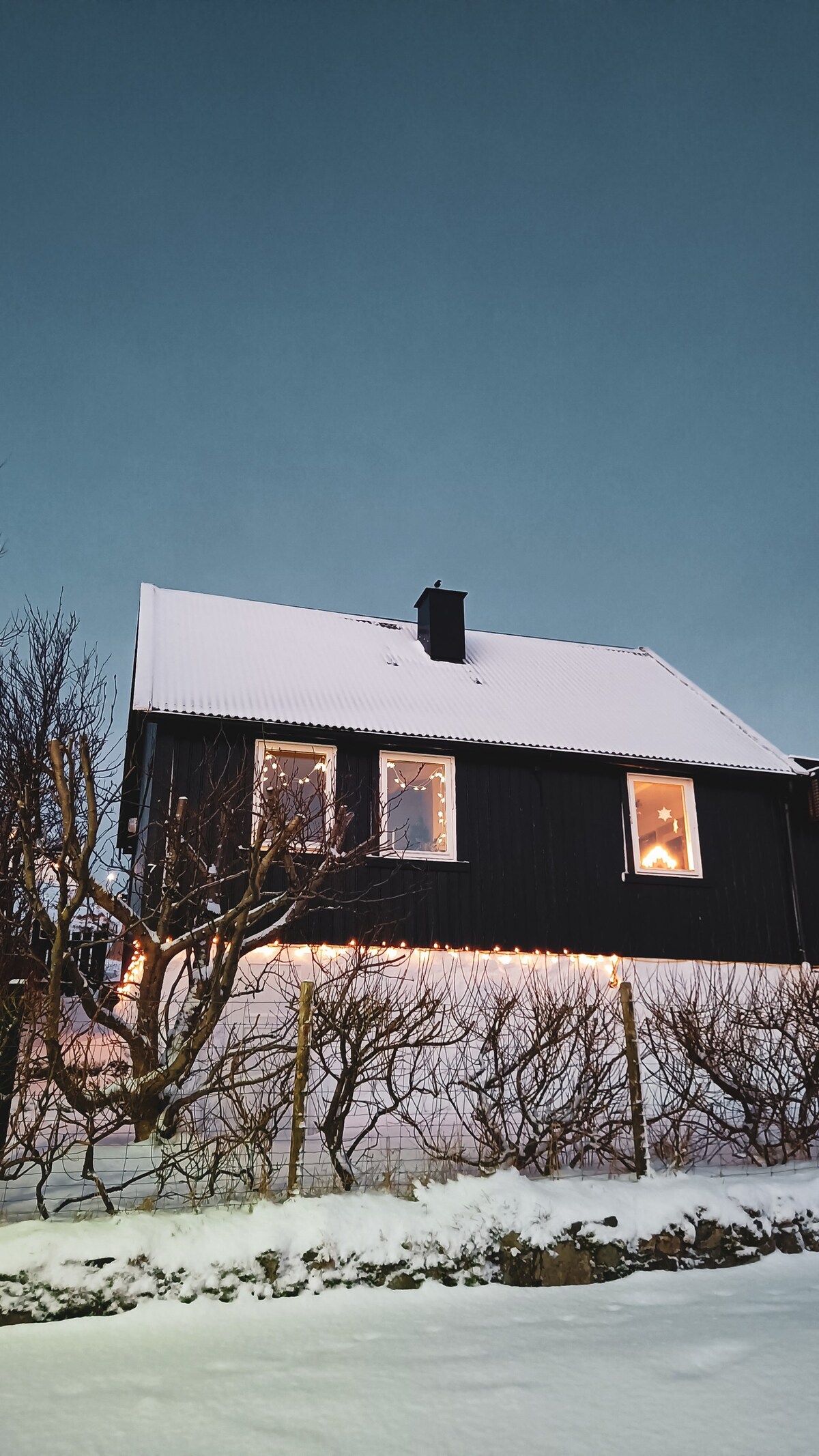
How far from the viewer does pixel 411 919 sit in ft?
38.5

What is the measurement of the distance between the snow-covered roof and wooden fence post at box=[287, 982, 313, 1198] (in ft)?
18.7

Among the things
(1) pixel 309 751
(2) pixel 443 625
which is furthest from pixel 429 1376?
(2) pixel 443 625

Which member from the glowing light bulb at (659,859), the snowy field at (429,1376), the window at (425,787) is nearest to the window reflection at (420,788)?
the window at (425,787)

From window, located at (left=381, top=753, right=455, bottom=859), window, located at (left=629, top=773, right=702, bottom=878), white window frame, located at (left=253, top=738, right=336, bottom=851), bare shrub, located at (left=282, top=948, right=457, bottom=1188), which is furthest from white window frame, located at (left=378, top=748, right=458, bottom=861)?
bare shrub, located at (left=282, top=948, right=457, bottom=1188)

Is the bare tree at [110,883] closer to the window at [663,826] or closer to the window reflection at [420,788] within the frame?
the window reflection at [420,788]

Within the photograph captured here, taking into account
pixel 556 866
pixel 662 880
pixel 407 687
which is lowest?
pixel 662 880

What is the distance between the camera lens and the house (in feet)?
39.0

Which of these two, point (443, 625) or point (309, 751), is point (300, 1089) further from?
point (443, 625)

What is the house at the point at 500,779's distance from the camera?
1188cm

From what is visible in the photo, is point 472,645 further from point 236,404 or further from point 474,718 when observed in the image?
point 236,404

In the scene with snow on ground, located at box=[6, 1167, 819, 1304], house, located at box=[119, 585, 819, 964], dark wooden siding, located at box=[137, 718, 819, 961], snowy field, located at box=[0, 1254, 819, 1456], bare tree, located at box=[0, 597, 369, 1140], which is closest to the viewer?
snowy field, located at box=[0, 1254, 819, 1456]

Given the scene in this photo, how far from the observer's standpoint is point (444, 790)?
41.7 feet

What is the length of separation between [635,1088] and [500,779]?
6.51 m

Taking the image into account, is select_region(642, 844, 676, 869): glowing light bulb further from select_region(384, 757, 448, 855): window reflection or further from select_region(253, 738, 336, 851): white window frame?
select_region(253, 738, 336, 851): white window frame
